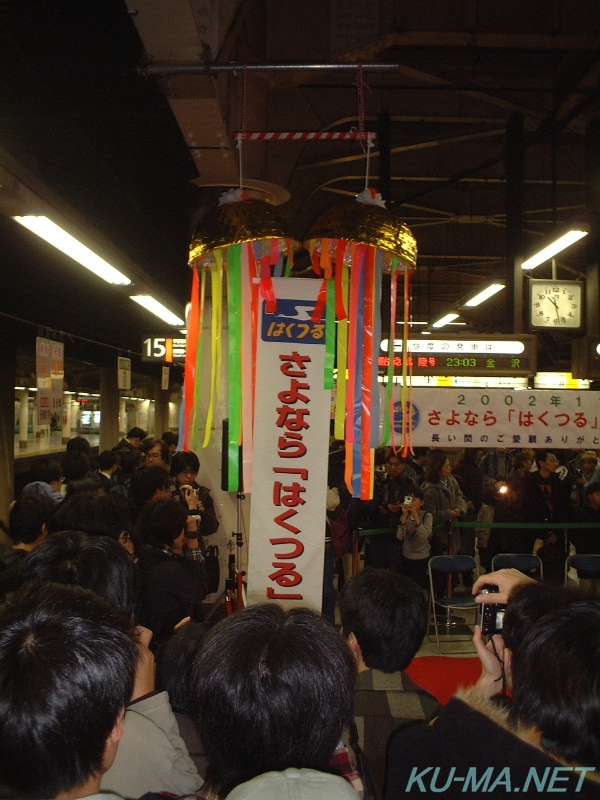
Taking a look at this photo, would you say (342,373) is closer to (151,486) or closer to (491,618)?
(491,618)

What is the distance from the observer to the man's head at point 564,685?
1318mm

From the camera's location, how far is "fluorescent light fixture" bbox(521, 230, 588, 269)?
591 cm

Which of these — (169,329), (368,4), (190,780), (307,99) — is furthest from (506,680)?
(169,329)

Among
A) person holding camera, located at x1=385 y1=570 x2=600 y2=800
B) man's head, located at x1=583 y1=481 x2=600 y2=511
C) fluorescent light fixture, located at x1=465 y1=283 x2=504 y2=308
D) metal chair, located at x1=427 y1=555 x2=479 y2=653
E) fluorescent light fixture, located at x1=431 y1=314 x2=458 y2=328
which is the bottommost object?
metal chair, located at x1=427 y1=555 x2=479 y2=653

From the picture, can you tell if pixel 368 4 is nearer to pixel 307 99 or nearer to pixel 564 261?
pixel 307 99

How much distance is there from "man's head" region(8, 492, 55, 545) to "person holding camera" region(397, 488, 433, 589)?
3930mm

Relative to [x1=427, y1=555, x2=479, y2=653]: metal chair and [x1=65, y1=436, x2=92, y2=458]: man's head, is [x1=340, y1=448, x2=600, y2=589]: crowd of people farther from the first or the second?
[x1=65, y1=436, x2=92, y2=458]: man's head

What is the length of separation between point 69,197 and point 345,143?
442 centimetres

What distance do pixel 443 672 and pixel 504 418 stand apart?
8.08 ft

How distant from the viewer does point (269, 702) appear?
1.29m

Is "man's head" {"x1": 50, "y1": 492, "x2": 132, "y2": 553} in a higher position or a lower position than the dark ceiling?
lower

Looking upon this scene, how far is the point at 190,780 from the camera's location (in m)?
1.67

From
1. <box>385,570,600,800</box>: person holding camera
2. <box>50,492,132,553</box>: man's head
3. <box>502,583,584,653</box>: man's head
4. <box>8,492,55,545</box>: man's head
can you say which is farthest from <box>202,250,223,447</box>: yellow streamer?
<box>385,570,600,800</box>: person holding camera

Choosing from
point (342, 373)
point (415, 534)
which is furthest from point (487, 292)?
point (342, 373)
